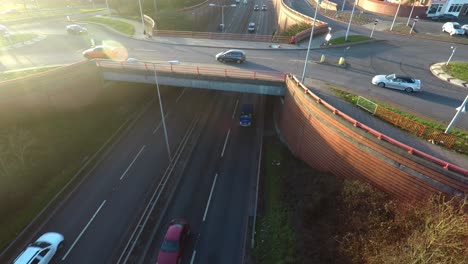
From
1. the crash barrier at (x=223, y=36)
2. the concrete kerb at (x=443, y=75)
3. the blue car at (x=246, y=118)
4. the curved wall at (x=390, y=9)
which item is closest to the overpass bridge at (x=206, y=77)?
the blue car at (x=246, y=118)

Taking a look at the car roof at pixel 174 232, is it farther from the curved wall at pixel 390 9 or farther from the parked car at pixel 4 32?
the curved wall at pixel 390 9

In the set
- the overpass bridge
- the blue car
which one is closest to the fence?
the overpass bridge

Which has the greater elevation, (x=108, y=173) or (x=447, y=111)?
(x=447, y=111)

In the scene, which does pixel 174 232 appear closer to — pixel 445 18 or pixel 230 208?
pixel 230 208

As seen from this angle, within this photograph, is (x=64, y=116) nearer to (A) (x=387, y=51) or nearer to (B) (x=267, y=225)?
(B) (x=267, y=225)

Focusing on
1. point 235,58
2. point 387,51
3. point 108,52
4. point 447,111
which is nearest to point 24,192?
point 108,52

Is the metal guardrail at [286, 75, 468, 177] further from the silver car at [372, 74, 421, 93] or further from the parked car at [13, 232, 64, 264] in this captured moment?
the parked car at [13, 232, 64, 264]

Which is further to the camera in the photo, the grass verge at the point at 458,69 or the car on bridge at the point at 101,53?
the car on bridge at the point at 101,53
